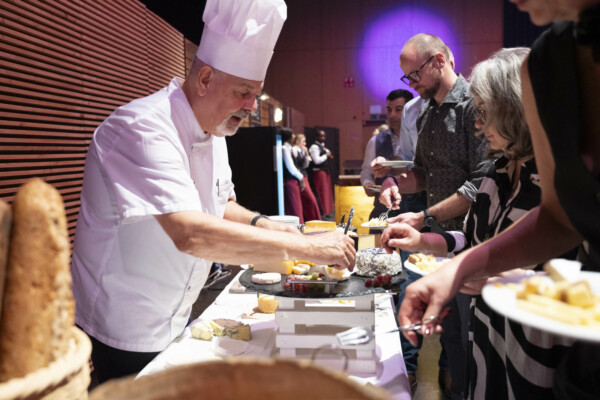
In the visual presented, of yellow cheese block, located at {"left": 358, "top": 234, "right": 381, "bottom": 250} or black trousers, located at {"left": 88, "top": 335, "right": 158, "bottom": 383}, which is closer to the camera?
black trousers, located at {"left": 88, "top": 335, "right": 158, "bottom": 383}

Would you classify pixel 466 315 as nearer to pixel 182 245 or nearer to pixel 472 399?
pixel 472 399

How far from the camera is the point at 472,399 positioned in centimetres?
168

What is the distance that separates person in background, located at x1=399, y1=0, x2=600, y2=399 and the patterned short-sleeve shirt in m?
→ 1.75

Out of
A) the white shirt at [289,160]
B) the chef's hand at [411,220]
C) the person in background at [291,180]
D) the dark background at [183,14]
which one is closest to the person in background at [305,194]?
the person in background at [291,180]

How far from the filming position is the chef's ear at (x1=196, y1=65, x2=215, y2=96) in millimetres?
1762

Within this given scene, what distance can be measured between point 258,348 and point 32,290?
1038mm

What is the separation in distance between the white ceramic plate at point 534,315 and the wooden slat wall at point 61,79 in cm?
276

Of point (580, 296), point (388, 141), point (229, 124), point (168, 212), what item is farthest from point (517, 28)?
point (580, 296)

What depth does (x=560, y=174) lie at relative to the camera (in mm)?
844

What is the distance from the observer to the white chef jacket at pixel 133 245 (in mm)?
1476

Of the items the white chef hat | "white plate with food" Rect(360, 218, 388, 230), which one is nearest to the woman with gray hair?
"white plate with food" Rect(360, 218, 388, 230)

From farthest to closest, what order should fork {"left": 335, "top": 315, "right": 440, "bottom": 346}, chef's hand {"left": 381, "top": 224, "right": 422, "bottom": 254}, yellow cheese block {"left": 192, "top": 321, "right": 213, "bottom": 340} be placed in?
1. chef's hand {"left": 381, "top": 224, "right": 422, "bottom": 254}
2. yellow cheese block {"left": 192, "top": 321, "right": 213, "bottom": 340}
3. fork {"left": 335, "top": 315, "right": 440, "bottom": 346}

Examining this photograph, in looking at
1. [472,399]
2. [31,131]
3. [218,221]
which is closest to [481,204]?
[472,399]

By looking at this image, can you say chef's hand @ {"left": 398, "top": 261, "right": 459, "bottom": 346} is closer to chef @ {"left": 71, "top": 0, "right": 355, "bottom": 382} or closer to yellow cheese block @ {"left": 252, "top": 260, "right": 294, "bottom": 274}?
chef @ {"left": 71, "top": 0, "right": 355, "bottom": 382}
